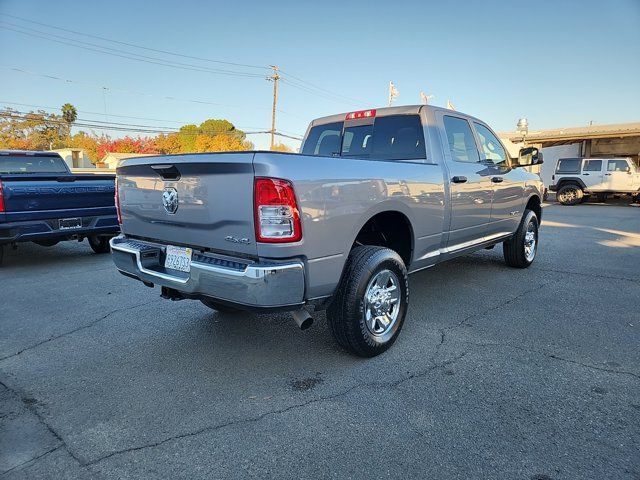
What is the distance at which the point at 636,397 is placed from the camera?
2750 millimetres

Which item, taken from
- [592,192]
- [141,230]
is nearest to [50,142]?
[592,192]

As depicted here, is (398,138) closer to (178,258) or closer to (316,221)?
(316,221)

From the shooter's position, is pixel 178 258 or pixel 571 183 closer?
pixel 178 258

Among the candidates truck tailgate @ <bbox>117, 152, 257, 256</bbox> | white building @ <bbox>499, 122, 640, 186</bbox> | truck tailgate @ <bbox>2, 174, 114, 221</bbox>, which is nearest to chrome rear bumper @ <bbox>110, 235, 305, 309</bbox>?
truck tailgate @ <bbox>117, 152, 257, 256</bbox>

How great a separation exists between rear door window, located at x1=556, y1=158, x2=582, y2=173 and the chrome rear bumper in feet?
68.6

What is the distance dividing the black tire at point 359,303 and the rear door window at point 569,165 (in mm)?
19934

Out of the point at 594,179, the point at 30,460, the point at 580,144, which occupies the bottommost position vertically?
the point at 30,460

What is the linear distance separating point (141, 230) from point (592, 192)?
21.0m

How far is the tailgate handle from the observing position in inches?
119

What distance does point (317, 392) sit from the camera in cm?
→ 287

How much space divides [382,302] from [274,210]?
130 cm

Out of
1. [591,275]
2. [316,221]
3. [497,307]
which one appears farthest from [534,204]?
[316,221]

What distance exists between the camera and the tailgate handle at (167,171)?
9.95ft

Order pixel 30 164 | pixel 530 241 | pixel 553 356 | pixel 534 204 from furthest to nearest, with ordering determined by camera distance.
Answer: pixel 30 164
pixel 534 204
pixel 530 241
pixel 553 356
